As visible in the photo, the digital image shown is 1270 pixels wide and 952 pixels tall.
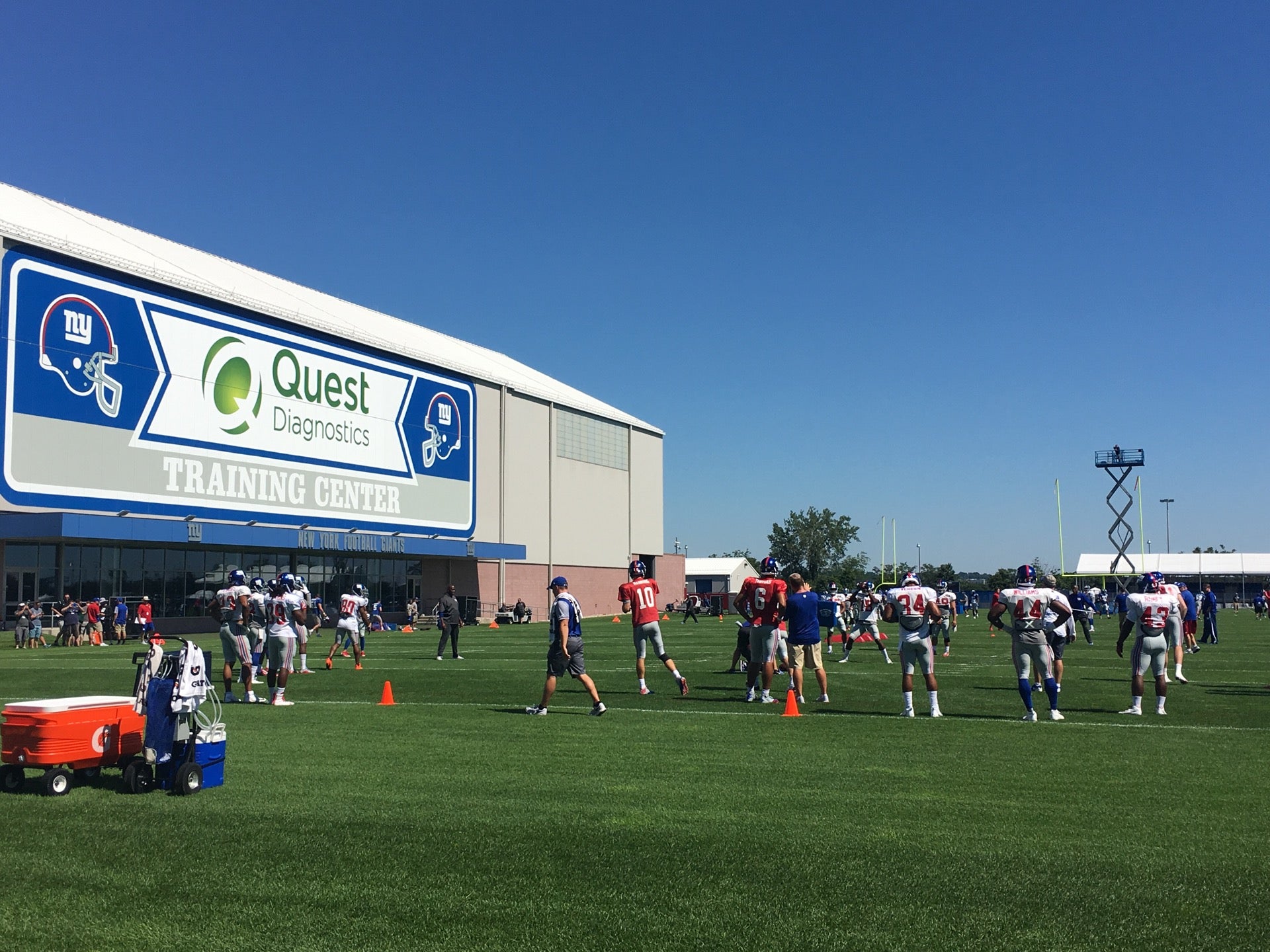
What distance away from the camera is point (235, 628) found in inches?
623

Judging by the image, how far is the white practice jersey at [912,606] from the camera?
46.1ft

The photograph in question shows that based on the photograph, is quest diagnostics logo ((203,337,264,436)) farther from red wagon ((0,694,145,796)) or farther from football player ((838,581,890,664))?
red wagon ((0,694,145,796))

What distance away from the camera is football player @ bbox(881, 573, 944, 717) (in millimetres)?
14031

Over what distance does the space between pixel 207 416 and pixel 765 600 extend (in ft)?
108

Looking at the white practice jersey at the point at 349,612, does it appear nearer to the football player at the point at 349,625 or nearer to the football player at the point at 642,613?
the football player at the point at 349,625

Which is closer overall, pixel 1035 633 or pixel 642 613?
pixel 1035 633

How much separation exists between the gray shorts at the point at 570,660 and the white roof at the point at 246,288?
30.8 metres

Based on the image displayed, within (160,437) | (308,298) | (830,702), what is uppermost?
(308,298)

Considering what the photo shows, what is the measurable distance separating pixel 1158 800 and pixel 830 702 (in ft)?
24.9

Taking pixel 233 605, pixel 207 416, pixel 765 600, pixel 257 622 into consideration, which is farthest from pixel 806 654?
pixel 207 416

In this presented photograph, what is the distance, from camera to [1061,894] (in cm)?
598

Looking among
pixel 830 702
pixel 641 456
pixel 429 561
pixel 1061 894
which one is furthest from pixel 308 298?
pixel 1061 894

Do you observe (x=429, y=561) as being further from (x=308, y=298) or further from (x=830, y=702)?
(x=830, y=702)

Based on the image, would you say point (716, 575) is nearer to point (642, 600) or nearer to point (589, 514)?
point (589, 514)
